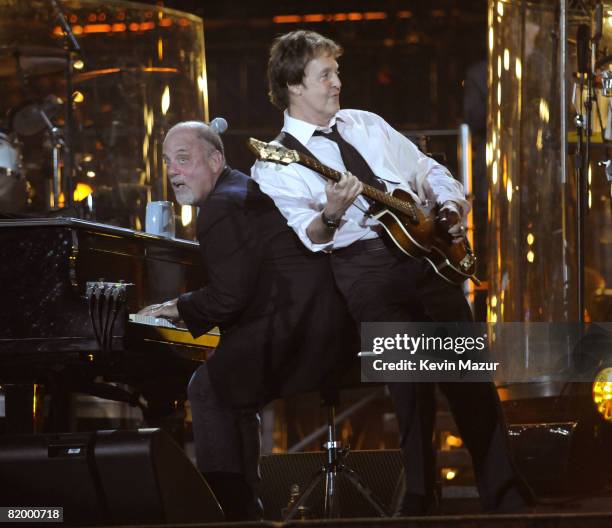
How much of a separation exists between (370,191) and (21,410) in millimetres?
1186

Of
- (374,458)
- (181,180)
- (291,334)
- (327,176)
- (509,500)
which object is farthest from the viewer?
(374,458)

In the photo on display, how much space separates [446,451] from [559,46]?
1669 millimetres

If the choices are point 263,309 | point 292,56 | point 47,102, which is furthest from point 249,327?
point 47,102

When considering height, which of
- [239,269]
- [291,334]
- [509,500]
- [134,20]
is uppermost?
[134,20]

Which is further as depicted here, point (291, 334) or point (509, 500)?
point (291, 334)

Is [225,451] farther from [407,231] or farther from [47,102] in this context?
[47,102]

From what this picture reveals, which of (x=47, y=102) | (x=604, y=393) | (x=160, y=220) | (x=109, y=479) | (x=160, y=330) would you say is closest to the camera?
(x=109, y=479)

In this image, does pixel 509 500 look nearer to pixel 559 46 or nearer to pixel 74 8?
pixel 559 46

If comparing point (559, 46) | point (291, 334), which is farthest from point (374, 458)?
point (559, 46)

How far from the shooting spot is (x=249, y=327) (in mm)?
3197

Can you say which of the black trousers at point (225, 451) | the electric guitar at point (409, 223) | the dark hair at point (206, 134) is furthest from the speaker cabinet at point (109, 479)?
the dark hair at point (206, 134)

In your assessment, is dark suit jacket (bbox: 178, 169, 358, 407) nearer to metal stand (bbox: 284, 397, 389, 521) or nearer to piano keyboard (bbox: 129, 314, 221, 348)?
piano keyboard (bbox: 129, 314, 221, 348)

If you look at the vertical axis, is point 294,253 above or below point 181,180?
below

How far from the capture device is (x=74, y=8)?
17.7ft
